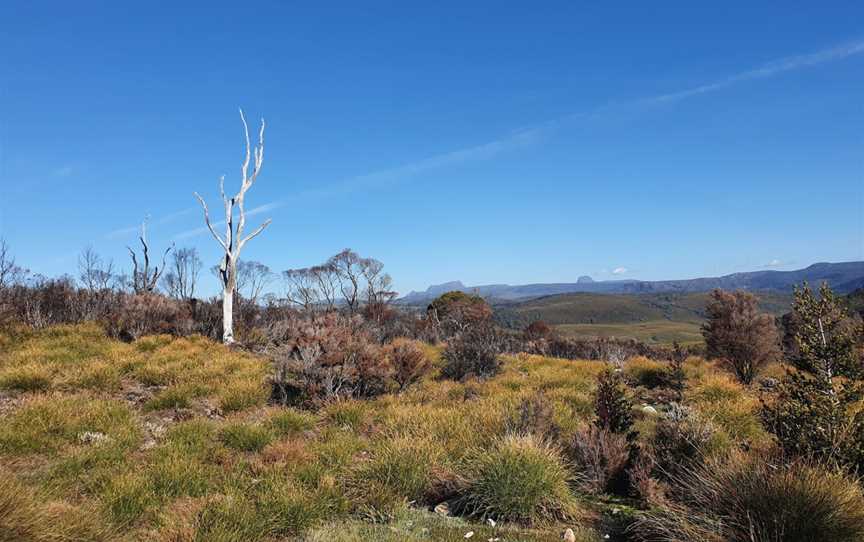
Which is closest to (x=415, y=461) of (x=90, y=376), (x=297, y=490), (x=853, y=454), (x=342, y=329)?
(x=297, y=490)

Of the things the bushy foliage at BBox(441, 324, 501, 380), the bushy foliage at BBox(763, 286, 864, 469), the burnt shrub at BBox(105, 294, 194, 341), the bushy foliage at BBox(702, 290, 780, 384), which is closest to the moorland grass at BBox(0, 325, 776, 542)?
the bushy foliage at BBox(763, 286, 864, 469)

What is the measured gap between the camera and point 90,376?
373 inches

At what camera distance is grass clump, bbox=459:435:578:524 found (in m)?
4.68

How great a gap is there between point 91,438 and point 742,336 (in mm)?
15329

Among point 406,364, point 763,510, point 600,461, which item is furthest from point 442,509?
point 406,364

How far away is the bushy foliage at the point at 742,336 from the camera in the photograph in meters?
13.3

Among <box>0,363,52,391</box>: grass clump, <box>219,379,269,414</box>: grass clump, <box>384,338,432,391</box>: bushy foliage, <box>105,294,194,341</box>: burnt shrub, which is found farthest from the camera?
<box>105,294,194,341</box>: burnt shrub

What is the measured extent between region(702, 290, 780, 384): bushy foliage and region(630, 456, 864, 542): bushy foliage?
404 inches

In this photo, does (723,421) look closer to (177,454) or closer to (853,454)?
(853,454)

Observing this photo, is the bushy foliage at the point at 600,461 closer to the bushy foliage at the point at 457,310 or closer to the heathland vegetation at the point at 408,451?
the heathland vegetation at the point at 408,451

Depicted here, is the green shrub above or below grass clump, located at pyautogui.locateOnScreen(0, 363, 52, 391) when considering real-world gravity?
below

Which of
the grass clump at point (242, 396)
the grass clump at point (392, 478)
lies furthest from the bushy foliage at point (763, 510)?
the grass clump at point (242, 396)

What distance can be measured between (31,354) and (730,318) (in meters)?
18.7

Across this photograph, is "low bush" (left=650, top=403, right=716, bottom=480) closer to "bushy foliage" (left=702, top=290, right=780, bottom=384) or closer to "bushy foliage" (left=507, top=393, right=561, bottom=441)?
"bushy foliage" (left=507, top=393, right=561, bottom=441)
